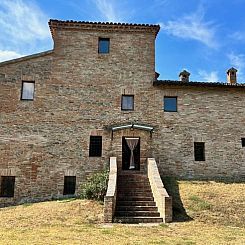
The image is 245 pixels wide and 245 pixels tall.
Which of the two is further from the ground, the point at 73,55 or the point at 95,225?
the point at 73,55

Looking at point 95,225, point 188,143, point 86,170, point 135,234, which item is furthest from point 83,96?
point 135,234

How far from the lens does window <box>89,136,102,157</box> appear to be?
615 inches

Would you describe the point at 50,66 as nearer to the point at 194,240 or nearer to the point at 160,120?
the point at 160,120

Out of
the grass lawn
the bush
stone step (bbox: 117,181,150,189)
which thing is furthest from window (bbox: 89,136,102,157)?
the grass lawn

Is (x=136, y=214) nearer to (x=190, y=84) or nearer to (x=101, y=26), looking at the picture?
(x=190, y=84)

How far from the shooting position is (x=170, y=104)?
1661 centimetres

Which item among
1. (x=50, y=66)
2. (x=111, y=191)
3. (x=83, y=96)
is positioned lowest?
(x=111, y=191)

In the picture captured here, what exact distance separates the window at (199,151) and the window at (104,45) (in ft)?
24.9

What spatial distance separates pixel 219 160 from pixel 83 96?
8495 mm

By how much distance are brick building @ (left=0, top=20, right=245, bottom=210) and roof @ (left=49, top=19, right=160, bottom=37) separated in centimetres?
6

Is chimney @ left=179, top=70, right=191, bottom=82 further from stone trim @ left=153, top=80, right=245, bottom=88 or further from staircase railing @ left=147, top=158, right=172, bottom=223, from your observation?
staircase railing @ left=147, top=158, right=172, bottom=223

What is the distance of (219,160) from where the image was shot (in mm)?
15953

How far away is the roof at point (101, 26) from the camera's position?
55.4 feet

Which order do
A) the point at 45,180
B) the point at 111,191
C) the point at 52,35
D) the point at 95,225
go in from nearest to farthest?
the point at 95,225 < the point at 111,191 < the point at 45,180 < the point at 52,35
